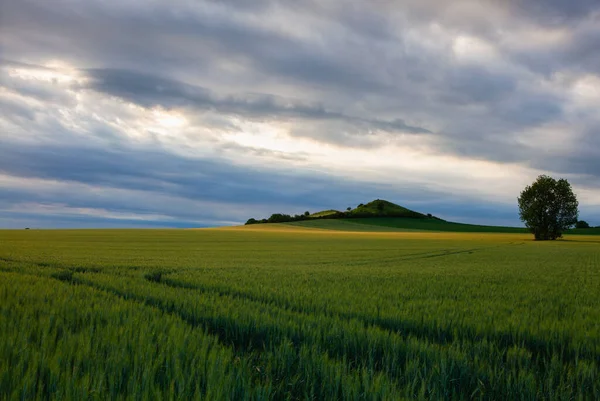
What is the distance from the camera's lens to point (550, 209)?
247ft

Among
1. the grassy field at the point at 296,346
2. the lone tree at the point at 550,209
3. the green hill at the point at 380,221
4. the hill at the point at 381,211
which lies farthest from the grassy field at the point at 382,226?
the grassy field at the point at 296,346

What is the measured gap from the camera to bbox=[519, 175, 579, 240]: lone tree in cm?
7412

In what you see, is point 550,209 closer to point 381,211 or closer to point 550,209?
point 550,209

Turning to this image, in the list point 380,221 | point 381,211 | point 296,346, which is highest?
point 381,211

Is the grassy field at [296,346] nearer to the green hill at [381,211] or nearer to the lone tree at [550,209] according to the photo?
the lone tree at [550,209]

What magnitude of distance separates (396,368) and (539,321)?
4.25 m

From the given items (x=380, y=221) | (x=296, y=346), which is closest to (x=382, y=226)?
(x=380, y=221)

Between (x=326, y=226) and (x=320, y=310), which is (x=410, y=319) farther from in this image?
(x=326, y=226)

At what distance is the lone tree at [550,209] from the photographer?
7412 cm

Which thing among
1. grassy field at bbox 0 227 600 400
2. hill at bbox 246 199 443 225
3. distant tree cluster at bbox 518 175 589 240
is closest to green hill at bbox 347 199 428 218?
hill at bbox 246 199 443 225

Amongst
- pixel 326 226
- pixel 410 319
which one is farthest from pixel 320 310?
pixel 326 226

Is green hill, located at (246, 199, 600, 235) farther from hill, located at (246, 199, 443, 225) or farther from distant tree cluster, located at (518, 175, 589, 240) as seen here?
distant tree cluster, located at (518, 175, 589, 240)

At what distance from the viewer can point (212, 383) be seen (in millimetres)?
3369

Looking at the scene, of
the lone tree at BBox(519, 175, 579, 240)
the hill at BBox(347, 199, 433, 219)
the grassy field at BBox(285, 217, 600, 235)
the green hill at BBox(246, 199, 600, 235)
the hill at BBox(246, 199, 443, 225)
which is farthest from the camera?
the hill at BBox(347, 199, 433, 219)
